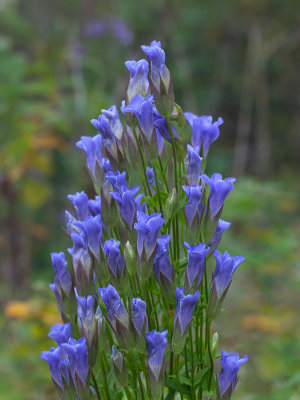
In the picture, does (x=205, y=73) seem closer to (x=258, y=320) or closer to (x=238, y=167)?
(x=238, y=167)

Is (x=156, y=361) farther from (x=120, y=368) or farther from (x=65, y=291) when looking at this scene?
(x=65, y=291)

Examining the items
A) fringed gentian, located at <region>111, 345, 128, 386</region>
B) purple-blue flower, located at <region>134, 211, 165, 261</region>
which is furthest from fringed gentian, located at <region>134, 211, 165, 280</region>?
fringed gentian, located at <region>111, 345, 128, 386</region>

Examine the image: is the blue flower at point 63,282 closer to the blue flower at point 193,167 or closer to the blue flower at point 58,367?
the blue flower at point 58,367

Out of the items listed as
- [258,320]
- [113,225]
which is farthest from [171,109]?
[258,320]

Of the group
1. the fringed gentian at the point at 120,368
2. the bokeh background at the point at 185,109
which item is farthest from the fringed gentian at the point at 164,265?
the bokeh background at the point at 185,109

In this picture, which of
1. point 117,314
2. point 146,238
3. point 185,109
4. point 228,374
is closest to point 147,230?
point 146,238

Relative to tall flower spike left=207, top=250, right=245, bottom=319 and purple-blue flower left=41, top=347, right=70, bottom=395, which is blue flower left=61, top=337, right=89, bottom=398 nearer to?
purple-blue flower left=41, top=347, right=70, bottom=395
